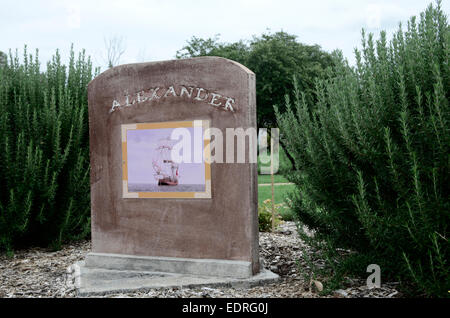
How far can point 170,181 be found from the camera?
4910 millimetres

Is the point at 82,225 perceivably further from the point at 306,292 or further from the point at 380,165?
the point at 380,165

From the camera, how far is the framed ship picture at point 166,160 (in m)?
4.74

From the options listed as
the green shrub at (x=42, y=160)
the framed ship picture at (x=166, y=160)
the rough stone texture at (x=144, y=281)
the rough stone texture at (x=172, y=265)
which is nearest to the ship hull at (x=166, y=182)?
the framed ship picture at (x=166, y=160)

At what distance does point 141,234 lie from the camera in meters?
5.08

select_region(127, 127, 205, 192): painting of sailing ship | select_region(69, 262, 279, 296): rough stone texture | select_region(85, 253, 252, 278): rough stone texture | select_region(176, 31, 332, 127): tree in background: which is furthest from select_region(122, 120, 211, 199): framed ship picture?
select_region(176, 31, 332, 127): tree in background

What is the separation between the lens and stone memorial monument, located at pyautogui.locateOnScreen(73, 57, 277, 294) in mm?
4559

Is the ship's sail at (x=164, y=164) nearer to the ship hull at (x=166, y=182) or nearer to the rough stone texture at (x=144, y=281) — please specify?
the ship hull at (x=166, y=182)

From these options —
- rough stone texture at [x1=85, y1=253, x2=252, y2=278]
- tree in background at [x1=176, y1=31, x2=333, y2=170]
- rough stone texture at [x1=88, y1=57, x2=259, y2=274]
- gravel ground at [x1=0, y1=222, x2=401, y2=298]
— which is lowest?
gravel ground at [x1=0, y1=222, x2=401, y2=298]

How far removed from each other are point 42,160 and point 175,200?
2621 millimetres

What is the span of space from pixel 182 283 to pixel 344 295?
1.58 m

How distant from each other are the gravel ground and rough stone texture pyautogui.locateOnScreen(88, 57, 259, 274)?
17.5 inches

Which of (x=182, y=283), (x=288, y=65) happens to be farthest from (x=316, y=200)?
(x=288, y=65)

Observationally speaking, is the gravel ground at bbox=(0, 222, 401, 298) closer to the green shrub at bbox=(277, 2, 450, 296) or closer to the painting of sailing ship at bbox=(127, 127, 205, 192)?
the green shrub at bbox=(277, 2, 450, 296)

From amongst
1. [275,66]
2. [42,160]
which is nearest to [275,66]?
[275,66]
